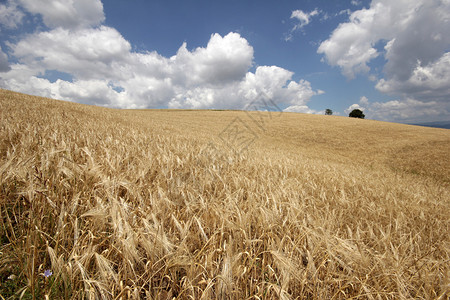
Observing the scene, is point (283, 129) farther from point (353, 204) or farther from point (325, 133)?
point (353, 204)

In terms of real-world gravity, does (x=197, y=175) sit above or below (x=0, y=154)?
below

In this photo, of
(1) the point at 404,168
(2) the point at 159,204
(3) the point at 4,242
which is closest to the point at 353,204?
(2) the point at 159,204

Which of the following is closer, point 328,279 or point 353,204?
point 328,279

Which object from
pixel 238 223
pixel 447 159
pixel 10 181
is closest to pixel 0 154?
pixel 10 181

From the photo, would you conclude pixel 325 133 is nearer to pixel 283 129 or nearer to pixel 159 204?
pixel 283 129

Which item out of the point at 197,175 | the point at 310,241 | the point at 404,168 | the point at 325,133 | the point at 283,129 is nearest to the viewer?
the point at 310,241

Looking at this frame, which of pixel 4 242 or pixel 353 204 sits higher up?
pixel 4 242

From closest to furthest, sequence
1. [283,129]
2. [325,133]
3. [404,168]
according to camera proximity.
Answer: [404,168], [325,133], [283,129]

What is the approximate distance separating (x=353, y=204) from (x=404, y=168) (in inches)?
575

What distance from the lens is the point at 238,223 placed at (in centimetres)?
137

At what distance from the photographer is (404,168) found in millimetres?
Answer: 12531

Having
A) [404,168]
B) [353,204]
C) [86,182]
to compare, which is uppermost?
[86,182]

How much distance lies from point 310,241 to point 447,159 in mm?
19850

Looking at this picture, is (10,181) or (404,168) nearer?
(10,181)
